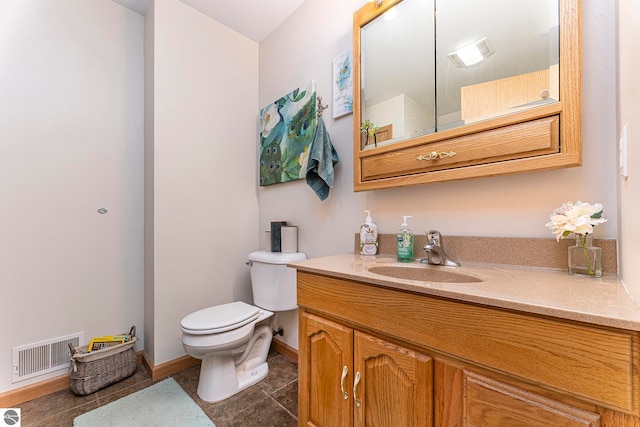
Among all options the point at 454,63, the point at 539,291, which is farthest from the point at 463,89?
the point at 539,291

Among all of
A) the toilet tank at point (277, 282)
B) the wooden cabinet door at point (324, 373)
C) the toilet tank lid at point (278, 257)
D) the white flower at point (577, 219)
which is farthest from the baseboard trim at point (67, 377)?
the white flower at point (577, 219)

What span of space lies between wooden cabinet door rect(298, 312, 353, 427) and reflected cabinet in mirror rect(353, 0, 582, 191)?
663 mm

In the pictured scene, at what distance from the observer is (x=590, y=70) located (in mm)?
806

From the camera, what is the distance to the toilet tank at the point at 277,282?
166cm

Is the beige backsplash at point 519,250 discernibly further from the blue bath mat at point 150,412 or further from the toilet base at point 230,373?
the blue bath mat at point 150,412

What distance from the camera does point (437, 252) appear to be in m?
1.03

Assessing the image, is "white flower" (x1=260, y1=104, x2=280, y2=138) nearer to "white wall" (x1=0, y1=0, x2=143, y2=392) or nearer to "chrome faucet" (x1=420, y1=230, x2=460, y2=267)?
"white wall" (x1=0, y1=0, x2=143, y2=392)

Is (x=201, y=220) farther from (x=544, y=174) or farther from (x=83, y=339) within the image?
(x=544, y=174)

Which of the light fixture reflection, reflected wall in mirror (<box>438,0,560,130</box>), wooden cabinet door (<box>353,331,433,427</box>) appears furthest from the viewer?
the light fixture reflection

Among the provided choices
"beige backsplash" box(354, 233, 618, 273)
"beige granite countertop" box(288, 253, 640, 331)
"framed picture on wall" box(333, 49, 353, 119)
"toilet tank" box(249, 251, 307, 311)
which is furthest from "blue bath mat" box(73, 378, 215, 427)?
"framed picture on wall" box(333, 49, 353, 119)

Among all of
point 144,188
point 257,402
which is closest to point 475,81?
point 257,402

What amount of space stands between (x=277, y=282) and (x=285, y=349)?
56cm

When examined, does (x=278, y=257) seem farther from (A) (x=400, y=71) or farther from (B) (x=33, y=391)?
(B) (x=33, y=391)

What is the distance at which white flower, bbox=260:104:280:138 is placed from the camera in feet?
6.52
